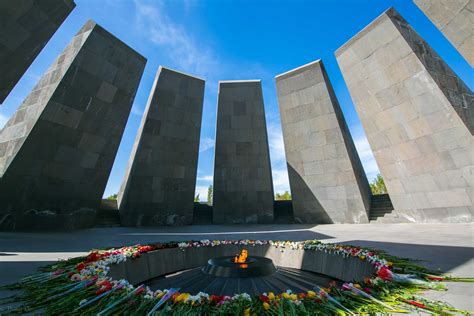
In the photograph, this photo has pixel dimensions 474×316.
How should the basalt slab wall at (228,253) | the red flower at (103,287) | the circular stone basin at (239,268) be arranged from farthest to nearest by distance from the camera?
1. the basalt slab wall at (228,253)
2. the circular stone basin at (239,268)
3. the red flower at (103,287)

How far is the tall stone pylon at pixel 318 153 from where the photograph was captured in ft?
41.2

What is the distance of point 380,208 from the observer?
12.4 metres

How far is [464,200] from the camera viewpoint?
29.9ft

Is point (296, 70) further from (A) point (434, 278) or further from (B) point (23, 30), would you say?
(A) point (434, 278)

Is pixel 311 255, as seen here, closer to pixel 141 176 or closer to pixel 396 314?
pixel 396 314

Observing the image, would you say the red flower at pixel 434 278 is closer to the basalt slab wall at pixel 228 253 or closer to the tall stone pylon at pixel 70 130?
the basalt slab wall at pixel 228 253

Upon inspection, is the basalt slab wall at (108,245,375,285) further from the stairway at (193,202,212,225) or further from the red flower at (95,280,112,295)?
the stairway at (193,202,212,225)

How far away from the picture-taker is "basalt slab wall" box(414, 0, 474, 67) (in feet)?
13.4

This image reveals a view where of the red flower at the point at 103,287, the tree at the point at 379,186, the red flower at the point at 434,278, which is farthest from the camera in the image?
the tree at the point at 379,186

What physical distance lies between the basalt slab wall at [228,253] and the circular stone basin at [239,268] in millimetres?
1213

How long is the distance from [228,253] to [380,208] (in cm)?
1011

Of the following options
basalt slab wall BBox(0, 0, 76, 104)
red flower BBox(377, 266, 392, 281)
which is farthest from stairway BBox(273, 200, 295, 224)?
basalt slab wall BBox(0, 0, 76, 104)

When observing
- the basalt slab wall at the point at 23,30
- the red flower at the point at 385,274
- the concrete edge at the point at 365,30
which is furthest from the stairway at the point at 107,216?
the concrete edge at the point at 365,30

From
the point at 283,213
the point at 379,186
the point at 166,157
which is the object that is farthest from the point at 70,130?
the point at 379,186
